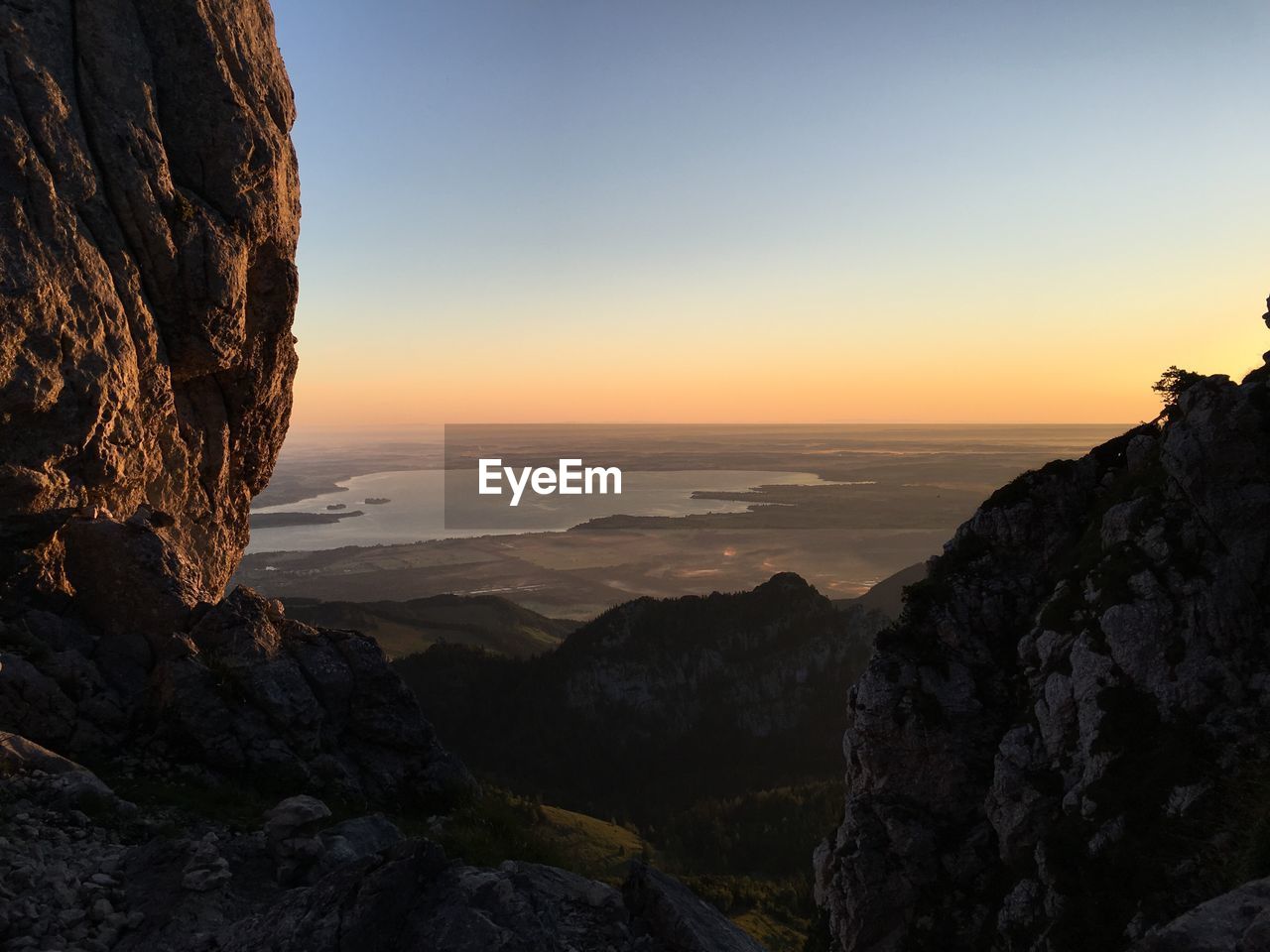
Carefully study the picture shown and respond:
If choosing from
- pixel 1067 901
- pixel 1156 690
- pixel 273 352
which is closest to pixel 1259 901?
pixel 1067 901

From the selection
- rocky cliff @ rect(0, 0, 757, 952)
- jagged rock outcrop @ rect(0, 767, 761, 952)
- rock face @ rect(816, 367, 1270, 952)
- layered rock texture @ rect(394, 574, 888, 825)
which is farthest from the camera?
layered rock texture @ rect(394, 574, 888, 825)

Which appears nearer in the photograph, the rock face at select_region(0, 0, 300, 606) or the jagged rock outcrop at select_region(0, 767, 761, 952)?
the jagged rock outcrop at select_region(0, 767, 761, 952)

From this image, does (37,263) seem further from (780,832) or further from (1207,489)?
(780,832)

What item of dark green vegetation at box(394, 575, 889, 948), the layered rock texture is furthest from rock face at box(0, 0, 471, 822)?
the layered rock texture

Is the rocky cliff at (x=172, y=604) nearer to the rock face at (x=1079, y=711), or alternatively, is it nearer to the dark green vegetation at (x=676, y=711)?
the rock face at (x=1079, y=711)

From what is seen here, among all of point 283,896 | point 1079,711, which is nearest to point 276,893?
point 283,896

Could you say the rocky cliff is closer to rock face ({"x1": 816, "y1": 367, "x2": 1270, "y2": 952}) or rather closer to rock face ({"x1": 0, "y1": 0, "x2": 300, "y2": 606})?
rock face ({"x1": 0, "y1": 0, "x2": 300, "y2": 606})

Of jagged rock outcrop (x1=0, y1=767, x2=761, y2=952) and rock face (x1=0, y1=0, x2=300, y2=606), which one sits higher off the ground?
rock face (x1=0, y1=0, x2=300, y2=606)
